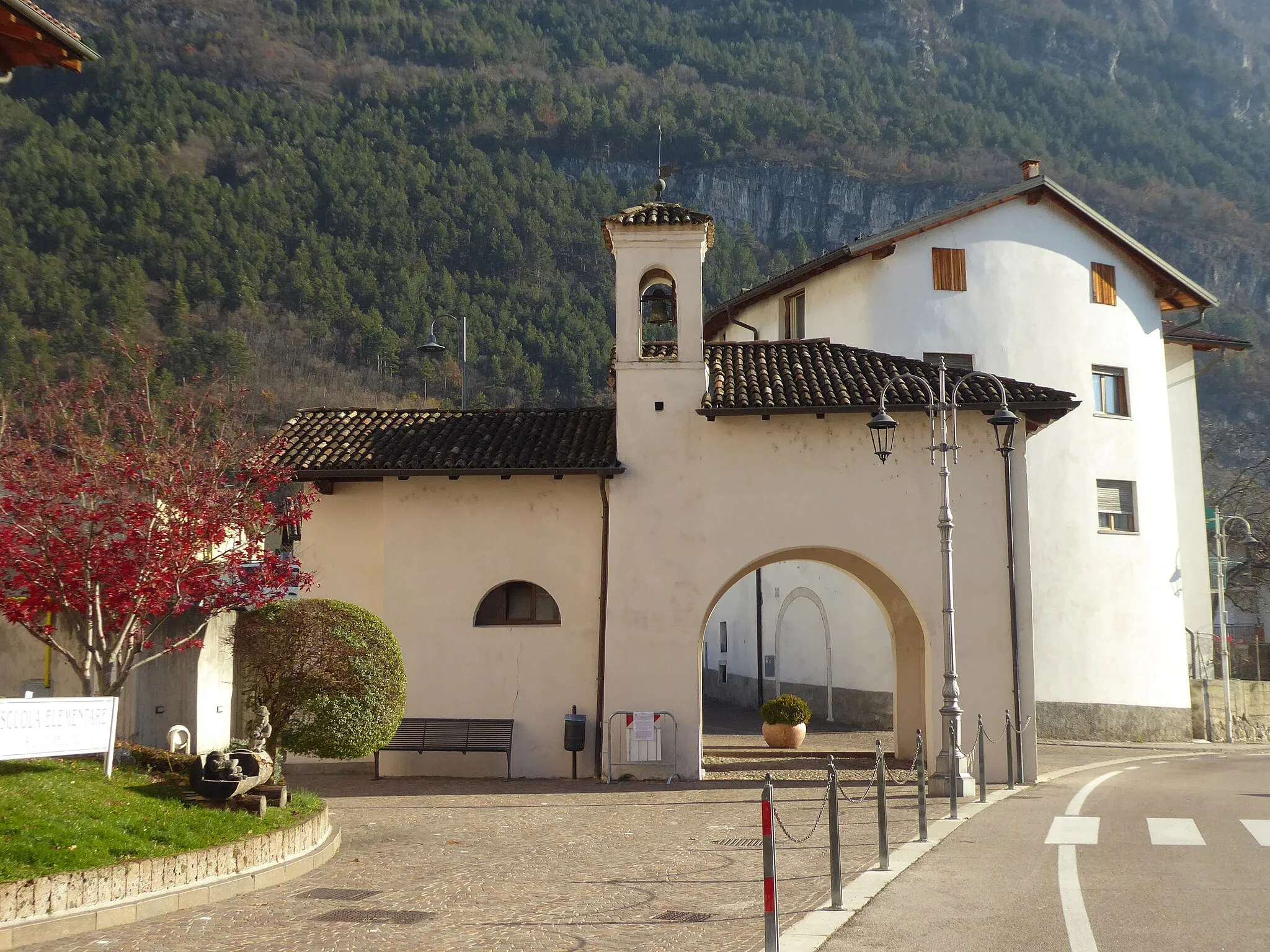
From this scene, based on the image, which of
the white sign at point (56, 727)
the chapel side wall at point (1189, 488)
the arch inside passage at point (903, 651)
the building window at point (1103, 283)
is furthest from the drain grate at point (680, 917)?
the chapel side wall at point (1189, 488)

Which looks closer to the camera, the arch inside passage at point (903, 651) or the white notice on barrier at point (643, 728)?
the white notice on barrier at point (643, 728)

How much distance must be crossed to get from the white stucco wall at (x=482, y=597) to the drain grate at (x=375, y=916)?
404 inches

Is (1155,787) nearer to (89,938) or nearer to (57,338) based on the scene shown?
(89,938)

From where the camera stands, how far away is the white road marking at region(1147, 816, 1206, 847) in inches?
479

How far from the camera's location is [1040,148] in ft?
282

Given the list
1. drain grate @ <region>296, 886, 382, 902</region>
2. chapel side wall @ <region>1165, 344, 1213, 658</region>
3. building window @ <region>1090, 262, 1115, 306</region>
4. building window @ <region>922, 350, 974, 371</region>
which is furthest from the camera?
chapel side wall @ <region>1165, 344, 1213, 658</region>

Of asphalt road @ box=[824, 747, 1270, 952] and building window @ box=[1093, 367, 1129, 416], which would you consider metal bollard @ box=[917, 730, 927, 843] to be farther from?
building window @ box=[1093, 367, 1129, 416]

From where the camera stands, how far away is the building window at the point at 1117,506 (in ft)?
98.1

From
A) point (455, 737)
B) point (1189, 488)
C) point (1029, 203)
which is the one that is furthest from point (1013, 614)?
point (1189, 488)

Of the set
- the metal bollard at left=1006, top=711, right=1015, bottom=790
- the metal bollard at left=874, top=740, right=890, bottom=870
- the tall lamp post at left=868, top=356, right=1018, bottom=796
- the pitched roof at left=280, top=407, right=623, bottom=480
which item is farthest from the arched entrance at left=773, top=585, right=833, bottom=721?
the metal bollard at left=874, top=740, right=890, bottom=870

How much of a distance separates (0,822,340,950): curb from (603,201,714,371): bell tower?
10535 mm

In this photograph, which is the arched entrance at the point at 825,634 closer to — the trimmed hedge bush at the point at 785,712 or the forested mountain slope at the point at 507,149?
the trimmed hedge bush at the point at 785,712

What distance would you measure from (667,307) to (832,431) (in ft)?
11.6

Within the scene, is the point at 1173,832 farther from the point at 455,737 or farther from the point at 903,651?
the point at 455,737
